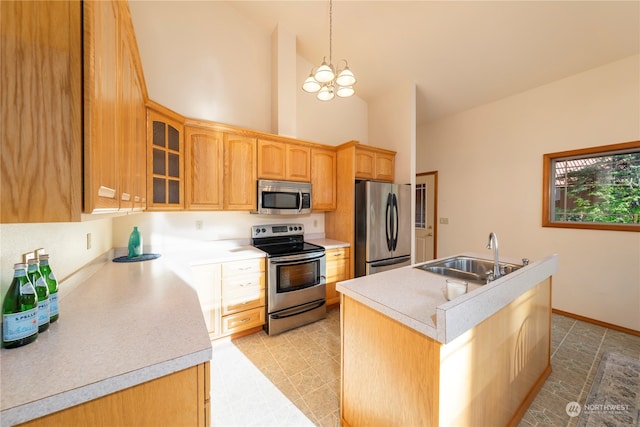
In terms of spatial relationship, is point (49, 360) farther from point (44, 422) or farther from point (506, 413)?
point (506, 413)

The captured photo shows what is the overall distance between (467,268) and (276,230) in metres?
2.23

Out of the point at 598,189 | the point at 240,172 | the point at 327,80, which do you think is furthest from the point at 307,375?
the point at 598,189

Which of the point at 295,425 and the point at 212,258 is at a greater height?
the point at 212,258

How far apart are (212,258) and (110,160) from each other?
4.99 ft

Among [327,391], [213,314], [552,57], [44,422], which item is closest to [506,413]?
[327,391]

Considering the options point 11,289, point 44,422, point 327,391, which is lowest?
point 327,391

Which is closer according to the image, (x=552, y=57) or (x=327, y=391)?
(x=327, y=391)

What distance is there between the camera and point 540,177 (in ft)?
10.3

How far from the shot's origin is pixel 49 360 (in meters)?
0.71

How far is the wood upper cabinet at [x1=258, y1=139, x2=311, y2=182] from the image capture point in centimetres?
281

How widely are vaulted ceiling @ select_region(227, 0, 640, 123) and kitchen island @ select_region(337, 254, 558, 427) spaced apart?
101 inches

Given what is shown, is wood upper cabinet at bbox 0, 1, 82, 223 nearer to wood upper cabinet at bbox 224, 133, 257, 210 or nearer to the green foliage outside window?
wood upper cabinet at bbox 224, 133, 257, 210

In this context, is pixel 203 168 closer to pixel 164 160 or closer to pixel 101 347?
pixel 164 160

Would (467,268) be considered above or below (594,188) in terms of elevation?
below
